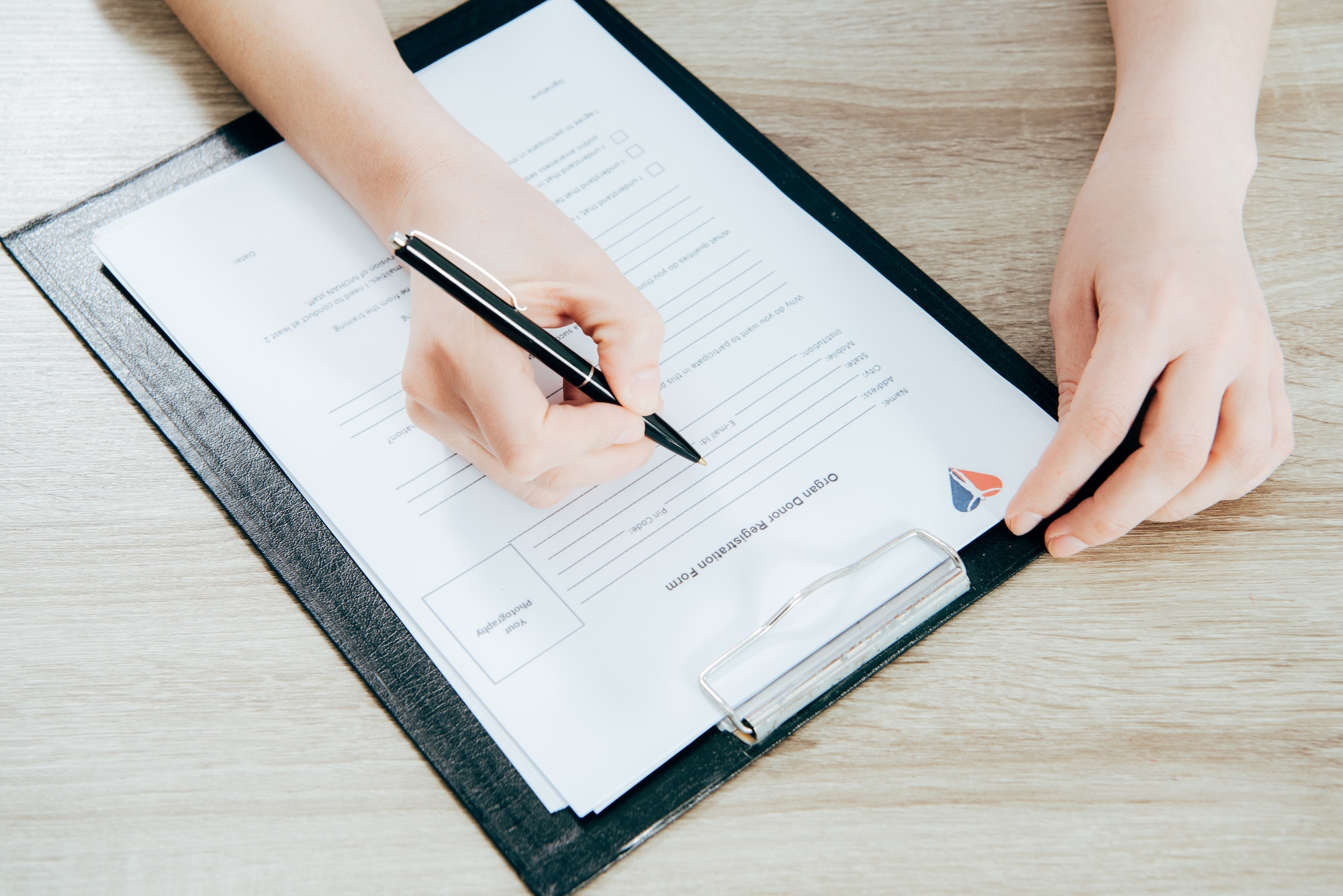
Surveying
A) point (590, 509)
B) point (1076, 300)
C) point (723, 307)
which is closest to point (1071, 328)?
point (1076, 300)

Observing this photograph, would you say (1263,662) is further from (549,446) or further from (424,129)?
(424,129)

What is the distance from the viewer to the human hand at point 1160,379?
472 mm

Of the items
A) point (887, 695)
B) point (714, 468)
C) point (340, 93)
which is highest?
point (340, 93)

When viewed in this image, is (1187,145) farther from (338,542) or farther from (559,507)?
(338,542)

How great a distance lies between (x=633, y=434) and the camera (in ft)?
1.55

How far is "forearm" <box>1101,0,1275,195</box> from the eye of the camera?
55 cm

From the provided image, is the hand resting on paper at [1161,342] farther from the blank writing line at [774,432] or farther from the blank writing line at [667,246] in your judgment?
the blank writing line at [667,246]

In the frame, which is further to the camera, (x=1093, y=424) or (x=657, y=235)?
(x=657, y=235)

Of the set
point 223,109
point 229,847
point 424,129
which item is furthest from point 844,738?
point 223,109

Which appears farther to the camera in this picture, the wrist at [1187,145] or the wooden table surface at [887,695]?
the wrist at [1187,145]

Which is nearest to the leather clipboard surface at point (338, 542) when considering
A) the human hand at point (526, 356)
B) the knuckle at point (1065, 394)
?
the knuckle at point (1065, 394)

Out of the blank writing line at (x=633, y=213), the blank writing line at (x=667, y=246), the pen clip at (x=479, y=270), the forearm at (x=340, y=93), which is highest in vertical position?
the forearm at (x=340, y=93)

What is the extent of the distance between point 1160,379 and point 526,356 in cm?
38

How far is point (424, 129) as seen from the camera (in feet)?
1.81
